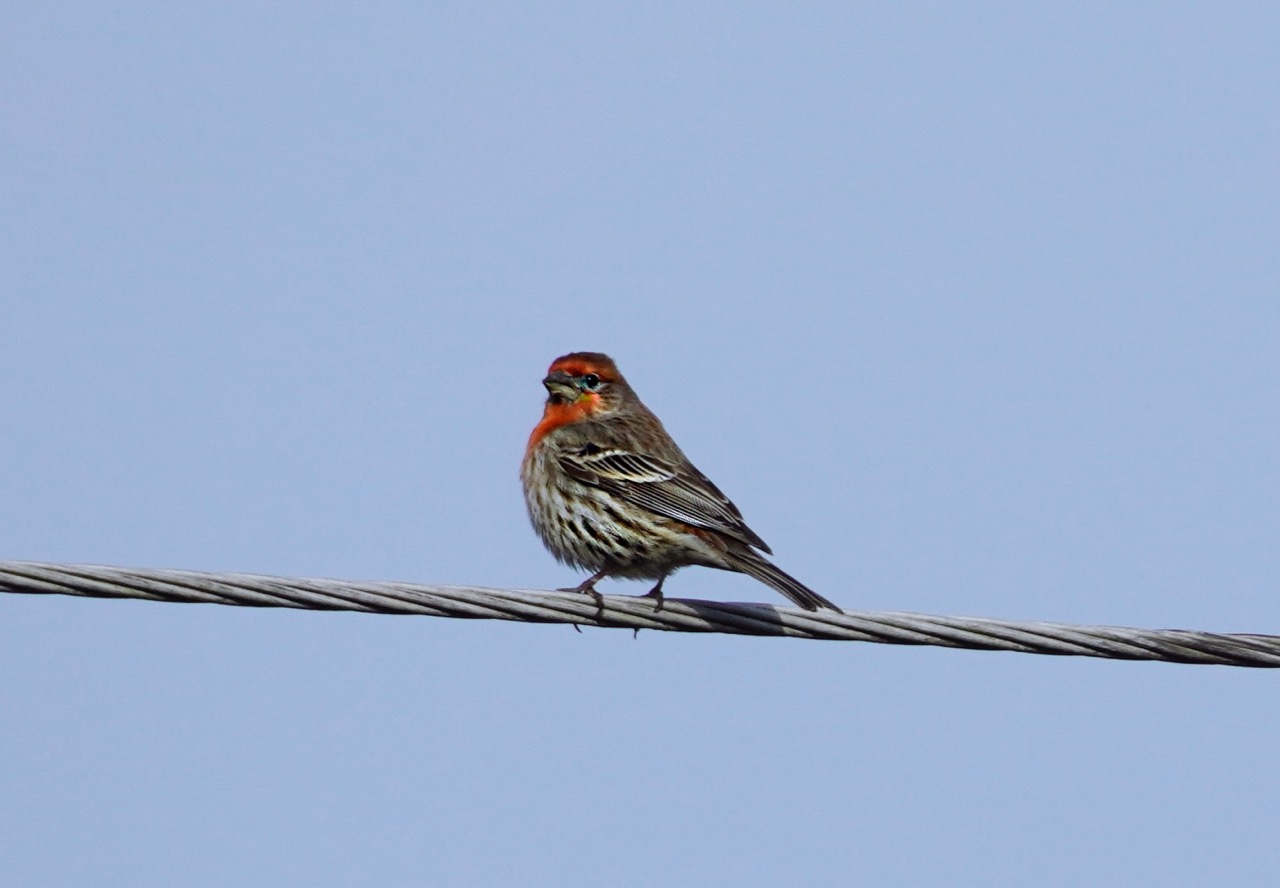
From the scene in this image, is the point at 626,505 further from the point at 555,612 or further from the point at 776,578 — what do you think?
the point at 555,612

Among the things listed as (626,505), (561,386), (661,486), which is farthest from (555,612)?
(561,386)

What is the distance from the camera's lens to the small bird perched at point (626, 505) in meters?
10.1

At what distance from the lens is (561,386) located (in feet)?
39.8

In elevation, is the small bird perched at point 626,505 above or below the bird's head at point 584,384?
below

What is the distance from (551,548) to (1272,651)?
4815 mm

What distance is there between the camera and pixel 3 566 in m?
6.83

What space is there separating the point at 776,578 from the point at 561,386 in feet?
11.0

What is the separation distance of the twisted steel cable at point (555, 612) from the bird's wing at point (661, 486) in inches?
85.8

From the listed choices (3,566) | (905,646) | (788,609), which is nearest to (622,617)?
(788,609)

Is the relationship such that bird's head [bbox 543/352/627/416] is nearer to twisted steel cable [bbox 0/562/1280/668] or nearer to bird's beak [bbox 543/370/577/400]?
bird's beak [bbox 543/370/577/400]

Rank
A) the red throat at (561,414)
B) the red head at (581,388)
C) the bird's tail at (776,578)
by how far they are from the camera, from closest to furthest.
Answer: the bird's tail at (776,578)
the red throat at (561,414)
the red head at (581,388)

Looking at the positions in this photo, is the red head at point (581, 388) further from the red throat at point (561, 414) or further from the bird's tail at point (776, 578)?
the bird's tail at point (776, 578)

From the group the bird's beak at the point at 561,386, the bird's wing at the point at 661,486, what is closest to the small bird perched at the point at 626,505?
the bird's wing at the point at 661,486

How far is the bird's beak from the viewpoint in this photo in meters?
12.1
